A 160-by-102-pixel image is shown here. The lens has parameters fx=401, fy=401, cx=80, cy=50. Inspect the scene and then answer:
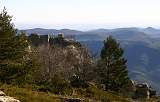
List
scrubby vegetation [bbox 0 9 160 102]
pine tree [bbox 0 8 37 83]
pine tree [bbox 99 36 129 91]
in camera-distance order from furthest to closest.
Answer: pine tree [bbox 99 36 129 91]
pine tree [bbox 0 8 37 83]
scrubby vegetation [bbox 0 9 160 102]

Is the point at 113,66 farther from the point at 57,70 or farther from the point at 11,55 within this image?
the point at 11,55

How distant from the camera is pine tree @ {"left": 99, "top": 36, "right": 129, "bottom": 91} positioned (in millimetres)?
79812

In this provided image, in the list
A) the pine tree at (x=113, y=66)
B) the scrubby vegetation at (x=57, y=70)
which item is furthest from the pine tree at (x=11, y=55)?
the pine tree at (x=113, y=66)

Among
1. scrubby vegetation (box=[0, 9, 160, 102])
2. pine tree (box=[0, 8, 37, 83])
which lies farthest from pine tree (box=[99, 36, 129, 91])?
pine tree (box=[0, 8, 37, 83])

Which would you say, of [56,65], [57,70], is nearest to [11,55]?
[57,70]

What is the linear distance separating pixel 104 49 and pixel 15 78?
124ft

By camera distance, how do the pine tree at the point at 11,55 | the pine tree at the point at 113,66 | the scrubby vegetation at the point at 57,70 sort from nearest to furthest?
the scrubby vegetation at the point at 57,70 → the pine tree at the point at 11,55 → the pine tree at the point at 113,66

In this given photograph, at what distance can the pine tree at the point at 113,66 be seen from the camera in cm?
7981

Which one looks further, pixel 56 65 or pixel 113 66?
pixel 56 65

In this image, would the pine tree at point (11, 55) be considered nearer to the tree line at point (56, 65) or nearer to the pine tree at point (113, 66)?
the tree line at point (56, 65)

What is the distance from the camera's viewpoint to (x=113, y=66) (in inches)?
3231

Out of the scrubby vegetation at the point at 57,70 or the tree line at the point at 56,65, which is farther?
the tree line at the point at 56,65

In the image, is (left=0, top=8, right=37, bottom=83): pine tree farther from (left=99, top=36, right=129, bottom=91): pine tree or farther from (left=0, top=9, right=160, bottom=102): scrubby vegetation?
(left=99, top=36, right=129, bottom=91): pine tree

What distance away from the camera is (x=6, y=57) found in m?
48.2
